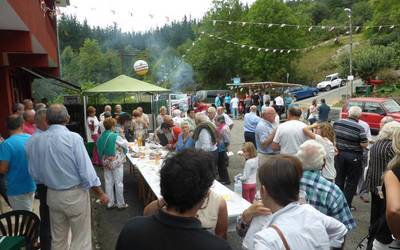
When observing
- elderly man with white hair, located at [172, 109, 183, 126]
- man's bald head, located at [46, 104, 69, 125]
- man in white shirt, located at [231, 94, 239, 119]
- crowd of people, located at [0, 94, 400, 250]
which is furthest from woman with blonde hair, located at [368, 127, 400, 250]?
man in white shirt, located at [231, 94, 239, 119]

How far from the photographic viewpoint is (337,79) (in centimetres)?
4747

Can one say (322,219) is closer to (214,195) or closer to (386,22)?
(214,195)

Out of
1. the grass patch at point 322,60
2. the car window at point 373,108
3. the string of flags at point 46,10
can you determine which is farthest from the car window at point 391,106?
the grass patch at point 322,60

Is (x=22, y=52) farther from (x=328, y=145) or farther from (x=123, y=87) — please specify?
(x=328, y=145)

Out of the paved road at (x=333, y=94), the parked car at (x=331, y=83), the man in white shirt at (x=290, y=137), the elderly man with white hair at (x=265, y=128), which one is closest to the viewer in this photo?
the man in white shirt at (x=290, y=137)

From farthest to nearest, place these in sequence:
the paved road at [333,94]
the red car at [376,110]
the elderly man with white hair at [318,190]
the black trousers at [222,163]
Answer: the paved road at [333,94] → the red car at [376,110] → the black trousers at [222,163] → the elderly man with white hair at [318,190]

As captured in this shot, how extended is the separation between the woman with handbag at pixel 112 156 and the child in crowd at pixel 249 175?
8.18 ft

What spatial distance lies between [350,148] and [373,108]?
12411mm

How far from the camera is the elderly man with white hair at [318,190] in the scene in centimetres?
332

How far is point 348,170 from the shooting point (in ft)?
21.1

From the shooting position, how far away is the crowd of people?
1.87 m

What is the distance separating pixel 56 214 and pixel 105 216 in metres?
2.94

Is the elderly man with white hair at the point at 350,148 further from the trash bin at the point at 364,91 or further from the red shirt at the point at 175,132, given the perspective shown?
the trash bin at the point at 364,91

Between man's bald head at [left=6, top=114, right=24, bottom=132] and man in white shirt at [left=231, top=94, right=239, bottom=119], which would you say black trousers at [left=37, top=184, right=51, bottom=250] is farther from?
man in white shirt at [left=231, top=94, right=239, bottom=119]
